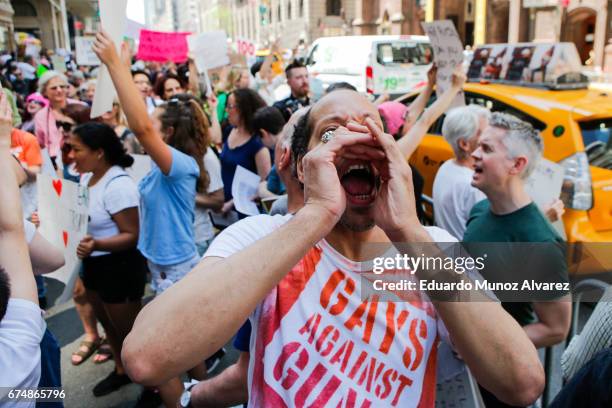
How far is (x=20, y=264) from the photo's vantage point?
1.69 metres

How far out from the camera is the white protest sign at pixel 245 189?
3.59 m

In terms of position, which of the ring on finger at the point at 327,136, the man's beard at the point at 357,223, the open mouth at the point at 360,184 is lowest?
the man's beard at the point at 357,223

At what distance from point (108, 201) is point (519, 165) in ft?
7.57

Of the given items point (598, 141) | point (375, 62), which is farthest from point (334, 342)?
point (375, 62)

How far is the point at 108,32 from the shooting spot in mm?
2461

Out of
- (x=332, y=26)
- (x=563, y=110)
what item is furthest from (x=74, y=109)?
(x=332, y=26)

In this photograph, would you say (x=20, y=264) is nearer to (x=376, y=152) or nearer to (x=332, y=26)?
(x=376, y=152)

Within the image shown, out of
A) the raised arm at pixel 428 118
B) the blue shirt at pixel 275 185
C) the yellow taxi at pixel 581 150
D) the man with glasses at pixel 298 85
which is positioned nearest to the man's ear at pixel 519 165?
the raised arm at pixel 428 118

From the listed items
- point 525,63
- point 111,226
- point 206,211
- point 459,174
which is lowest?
point 206,211

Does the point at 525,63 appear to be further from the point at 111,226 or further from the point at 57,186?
the point at 57,186

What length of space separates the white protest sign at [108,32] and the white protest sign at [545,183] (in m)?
2.22

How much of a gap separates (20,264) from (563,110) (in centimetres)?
411

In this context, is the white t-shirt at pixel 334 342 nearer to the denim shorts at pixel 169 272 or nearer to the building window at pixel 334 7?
the denim shorts at pixel 169 272

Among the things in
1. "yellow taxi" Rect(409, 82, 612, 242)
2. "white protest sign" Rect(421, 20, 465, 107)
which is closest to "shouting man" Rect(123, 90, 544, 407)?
"white protest sign" Rect(421, 20, 465, 107)
